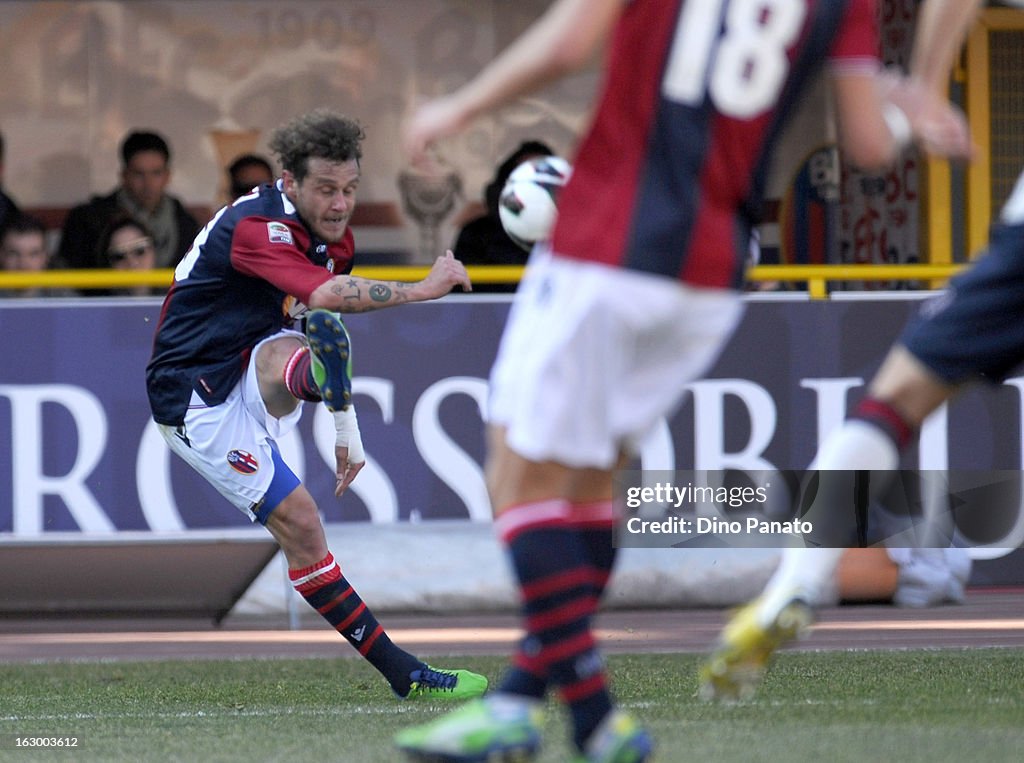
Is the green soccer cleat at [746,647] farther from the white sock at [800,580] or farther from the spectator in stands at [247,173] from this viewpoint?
the spectator in stands at [247,173]

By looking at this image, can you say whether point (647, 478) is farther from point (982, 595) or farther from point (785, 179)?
point (785, 179)

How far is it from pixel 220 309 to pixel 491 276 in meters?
2.98

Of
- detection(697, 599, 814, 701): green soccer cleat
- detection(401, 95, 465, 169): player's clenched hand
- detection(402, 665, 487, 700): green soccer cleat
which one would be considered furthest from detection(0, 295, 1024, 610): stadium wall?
detection(401, 95, 465, 169): player's clenched hand

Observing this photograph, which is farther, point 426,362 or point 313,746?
point 426,362

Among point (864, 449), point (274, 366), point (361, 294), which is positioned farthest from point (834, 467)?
point (274, 366)

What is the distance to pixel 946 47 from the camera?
4.18 metres

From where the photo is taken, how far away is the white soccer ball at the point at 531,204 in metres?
5.21

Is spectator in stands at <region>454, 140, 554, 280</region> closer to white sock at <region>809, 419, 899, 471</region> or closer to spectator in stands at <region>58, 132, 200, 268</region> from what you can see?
spectator in stands at <region>58, 132, 200, 268</region>

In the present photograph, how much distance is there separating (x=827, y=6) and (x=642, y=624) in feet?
16.5

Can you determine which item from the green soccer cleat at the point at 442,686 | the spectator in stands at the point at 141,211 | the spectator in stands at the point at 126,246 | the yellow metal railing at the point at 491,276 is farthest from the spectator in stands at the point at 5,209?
the green soccer cleat at the point at 442,686

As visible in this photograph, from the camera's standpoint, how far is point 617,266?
3.41m

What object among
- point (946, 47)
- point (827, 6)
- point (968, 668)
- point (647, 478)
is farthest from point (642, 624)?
point (827, 6)

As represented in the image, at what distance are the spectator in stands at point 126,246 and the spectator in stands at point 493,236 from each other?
169 centimetres

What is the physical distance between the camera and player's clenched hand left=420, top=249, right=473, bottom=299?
521cm
